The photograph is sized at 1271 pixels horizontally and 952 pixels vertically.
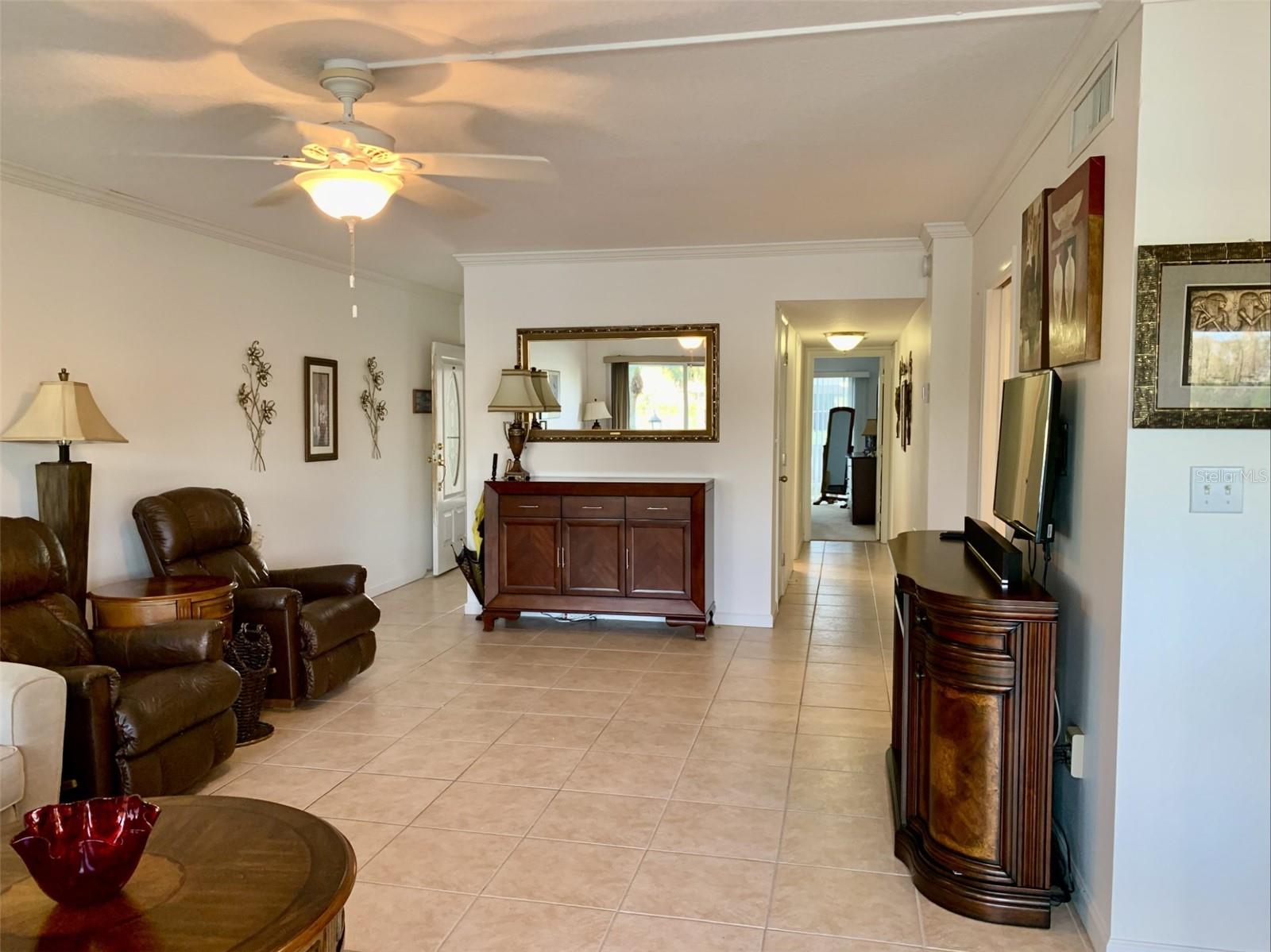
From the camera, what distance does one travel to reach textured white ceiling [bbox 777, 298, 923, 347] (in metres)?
5.70

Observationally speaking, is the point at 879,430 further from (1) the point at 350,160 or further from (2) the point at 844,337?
(1) the point at 350,160

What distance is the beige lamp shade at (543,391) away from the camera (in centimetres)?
569

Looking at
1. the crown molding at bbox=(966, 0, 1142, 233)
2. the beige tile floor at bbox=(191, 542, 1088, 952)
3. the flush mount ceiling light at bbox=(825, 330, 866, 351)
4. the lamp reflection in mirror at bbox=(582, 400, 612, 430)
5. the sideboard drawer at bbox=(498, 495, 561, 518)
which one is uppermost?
the crown molding at bbox=(966, 0, 1142, 233)

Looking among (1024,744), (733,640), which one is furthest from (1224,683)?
(733,640)

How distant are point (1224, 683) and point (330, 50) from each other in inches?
113

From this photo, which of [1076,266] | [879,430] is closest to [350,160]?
[1076,266]

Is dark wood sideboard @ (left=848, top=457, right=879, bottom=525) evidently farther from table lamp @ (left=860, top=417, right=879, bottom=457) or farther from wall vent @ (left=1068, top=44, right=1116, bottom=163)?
wall vent @ (left=1068, top=44, right=1116, bottom=163)

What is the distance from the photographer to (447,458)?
7512mm

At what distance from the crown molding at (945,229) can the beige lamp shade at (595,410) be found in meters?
2.24

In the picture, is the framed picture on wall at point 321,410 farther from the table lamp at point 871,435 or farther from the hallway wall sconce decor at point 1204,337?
the table lamp at point 871,435

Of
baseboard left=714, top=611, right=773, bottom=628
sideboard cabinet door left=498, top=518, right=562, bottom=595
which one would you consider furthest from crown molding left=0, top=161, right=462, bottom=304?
baseboard left=714, top=611, right=773, bottom=628

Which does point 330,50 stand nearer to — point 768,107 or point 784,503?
point 768,107

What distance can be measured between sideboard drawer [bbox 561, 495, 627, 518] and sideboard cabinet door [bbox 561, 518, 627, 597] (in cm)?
3

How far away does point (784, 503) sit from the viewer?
23.5 ft
